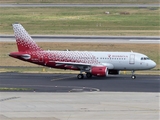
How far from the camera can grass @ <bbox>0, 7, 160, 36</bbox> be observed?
10600 cm

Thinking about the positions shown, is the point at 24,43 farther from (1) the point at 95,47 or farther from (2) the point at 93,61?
(1) the point at 95,47

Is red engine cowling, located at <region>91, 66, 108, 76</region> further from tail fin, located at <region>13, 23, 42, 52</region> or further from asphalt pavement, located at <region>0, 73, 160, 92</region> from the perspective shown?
tail fin, located at <region>13, 23, 42, 52</region>

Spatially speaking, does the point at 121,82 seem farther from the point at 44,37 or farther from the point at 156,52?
the point at 44,37

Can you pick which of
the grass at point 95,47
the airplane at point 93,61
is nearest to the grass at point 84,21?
the grass at point 95,47

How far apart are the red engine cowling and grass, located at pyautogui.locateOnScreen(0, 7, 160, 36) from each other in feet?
124

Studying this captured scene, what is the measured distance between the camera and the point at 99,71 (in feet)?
209

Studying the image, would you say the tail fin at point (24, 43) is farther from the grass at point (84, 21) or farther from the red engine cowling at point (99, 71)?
the grass at point (84, 21)

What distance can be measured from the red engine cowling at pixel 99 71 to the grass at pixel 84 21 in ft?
124

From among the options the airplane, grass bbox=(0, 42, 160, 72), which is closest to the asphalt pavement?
the airplane

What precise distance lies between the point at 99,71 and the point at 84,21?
2259 inches

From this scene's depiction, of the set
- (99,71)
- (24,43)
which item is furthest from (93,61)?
(24,43)

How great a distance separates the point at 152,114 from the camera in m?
40.9

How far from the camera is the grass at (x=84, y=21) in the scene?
106m

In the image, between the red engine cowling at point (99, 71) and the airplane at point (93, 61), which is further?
the airplane at point (93, 61)
